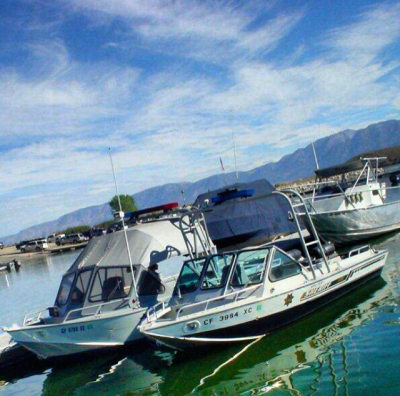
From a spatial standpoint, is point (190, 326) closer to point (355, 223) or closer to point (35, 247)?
point (355, 223)

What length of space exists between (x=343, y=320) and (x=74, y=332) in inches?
311

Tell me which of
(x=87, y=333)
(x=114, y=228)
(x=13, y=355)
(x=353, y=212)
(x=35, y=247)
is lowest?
(x=13, y=355)

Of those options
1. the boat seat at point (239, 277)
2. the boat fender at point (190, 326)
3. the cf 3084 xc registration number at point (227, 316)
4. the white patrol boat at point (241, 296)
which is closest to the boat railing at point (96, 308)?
the white patrol boat at point (241, 296)

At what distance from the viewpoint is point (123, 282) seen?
16.3 metres

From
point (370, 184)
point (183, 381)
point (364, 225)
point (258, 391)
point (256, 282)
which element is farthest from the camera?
point (370, 184)

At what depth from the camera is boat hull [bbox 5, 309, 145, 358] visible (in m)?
15.0

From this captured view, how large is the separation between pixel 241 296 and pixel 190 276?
2.36m

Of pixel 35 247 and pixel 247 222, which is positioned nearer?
pixel 247 222

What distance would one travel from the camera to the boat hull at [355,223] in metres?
31.2

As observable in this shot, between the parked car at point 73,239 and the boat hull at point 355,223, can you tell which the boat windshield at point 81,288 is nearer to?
the boat hull at point 355,223

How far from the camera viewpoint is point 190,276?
16.0 m

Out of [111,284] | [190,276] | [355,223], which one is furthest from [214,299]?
[355,223]

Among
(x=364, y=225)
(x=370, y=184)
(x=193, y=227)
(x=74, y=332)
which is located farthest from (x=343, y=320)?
(x=370, y=184)

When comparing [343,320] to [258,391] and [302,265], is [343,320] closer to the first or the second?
[302,265]
